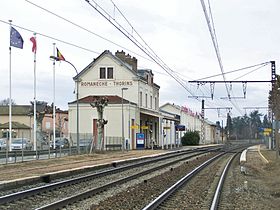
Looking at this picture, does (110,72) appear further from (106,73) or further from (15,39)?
(15,39)

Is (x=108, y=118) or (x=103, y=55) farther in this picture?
(x=103, y=55)

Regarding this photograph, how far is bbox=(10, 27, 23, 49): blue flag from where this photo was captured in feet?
131

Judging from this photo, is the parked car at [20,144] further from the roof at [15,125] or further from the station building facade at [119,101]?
the roof at [15,125]

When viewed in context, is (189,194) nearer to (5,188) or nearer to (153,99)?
(5,188)

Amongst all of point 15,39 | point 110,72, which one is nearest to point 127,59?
point 110,72


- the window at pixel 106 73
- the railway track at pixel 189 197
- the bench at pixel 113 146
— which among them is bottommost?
the railway track at pixel 189 197

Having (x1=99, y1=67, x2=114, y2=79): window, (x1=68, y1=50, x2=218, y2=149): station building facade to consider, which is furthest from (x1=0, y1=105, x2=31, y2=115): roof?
(x1=99, y1=67, x2=114, y2=79): window

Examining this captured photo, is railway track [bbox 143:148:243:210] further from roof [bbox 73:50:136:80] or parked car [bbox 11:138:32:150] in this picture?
roof [bbox 73:50:136:80]

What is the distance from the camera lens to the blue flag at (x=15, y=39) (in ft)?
131

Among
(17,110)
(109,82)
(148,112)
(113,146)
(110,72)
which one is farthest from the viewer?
(17,110)

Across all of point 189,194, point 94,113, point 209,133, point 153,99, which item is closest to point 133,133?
point 94,113

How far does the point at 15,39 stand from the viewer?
4028 cm

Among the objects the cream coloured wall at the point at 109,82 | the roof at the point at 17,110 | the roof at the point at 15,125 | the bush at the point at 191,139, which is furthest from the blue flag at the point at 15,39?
the roof at the point at 17,110

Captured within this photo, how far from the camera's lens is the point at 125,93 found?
2940 inches
